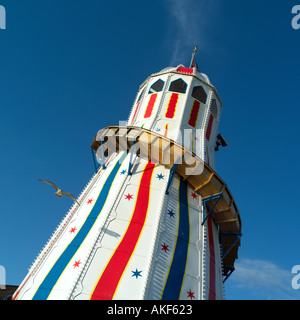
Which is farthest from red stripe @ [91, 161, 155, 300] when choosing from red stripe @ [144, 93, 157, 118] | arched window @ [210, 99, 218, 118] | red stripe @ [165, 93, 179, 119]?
arched window @ [210, 99, 218, 118]

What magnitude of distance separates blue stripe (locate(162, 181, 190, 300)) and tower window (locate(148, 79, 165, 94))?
35.8 ft

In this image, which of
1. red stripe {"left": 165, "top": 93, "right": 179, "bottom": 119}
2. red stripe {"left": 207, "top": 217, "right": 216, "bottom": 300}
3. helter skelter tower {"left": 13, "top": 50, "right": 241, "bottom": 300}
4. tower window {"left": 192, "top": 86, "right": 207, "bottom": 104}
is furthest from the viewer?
tower window {"left": 192, "top": 86, "right": 207, "bottom": 104}

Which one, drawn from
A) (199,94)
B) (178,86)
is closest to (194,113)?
(199,94)

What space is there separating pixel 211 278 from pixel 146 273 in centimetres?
540

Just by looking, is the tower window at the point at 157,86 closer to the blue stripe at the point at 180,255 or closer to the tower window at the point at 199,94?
the tower window at the point at 199,94

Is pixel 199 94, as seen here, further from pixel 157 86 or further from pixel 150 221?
pixel 150 221

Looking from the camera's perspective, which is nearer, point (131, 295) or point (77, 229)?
point (131, 295)

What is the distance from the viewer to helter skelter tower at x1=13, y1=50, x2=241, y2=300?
A: 52.6 feet

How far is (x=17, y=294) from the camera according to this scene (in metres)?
17.9

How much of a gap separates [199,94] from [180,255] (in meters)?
16.1

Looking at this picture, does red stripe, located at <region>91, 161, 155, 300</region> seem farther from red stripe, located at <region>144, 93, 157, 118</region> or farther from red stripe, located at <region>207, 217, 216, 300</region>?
red stripe, located at <region>144, 93, 157, 118</region>

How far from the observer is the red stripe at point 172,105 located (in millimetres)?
26097
